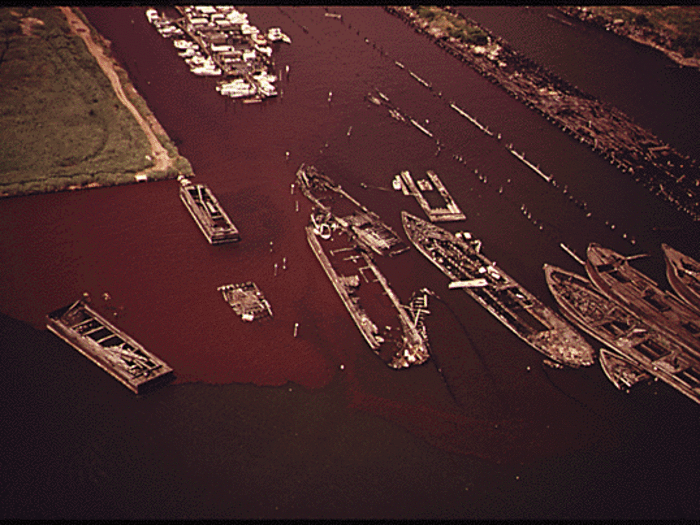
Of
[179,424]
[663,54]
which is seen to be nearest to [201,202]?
[179,424]

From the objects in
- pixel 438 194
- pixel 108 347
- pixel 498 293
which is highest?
pixel 438 194

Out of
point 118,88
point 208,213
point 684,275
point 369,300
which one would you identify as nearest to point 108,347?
point 208,213

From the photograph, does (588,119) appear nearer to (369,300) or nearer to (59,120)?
(369,300)

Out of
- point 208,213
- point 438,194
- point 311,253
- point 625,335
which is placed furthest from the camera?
point 438,194

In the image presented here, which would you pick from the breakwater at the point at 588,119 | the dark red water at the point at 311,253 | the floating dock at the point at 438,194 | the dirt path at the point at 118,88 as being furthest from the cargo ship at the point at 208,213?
the breakwater at the point at 588,119

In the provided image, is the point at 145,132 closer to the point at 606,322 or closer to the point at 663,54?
the point at 606,322

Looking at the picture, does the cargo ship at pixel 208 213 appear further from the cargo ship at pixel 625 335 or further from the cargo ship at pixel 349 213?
the cargo ship at pixel 625 335
